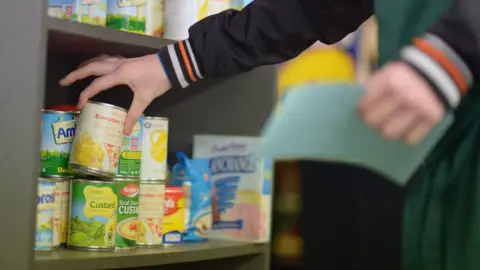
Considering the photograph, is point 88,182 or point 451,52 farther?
point 88,182

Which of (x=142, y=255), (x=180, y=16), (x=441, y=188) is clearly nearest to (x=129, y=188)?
(x=142, y=255)

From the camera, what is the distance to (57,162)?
1.21 metres

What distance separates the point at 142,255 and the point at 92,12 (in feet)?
1.43

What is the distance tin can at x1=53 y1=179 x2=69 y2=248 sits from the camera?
1.18 m

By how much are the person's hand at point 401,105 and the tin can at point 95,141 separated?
2.04 feet

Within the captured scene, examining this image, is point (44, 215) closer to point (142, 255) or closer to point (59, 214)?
point (59, 214)

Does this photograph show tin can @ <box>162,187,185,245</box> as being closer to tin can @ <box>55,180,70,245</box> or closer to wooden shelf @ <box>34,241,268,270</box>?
wooden shelf @ <box>34,241,268,270</box>

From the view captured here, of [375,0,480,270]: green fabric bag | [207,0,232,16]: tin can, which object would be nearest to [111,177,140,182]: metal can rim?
[207,0,232,16]: tin can

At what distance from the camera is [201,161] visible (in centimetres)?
150

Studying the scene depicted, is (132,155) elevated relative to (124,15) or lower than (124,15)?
lower

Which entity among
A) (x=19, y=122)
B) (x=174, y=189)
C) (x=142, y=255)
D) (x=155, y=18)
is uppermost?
(x=155, y=18)

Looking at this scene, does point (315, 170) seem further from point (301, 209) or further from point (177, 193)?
point (177, 193)

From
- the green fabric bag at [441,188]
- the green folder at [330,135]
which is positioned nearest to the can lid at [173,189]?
the green fabric bag at [441,188]

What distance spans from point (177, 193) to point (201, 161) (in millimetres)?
137
